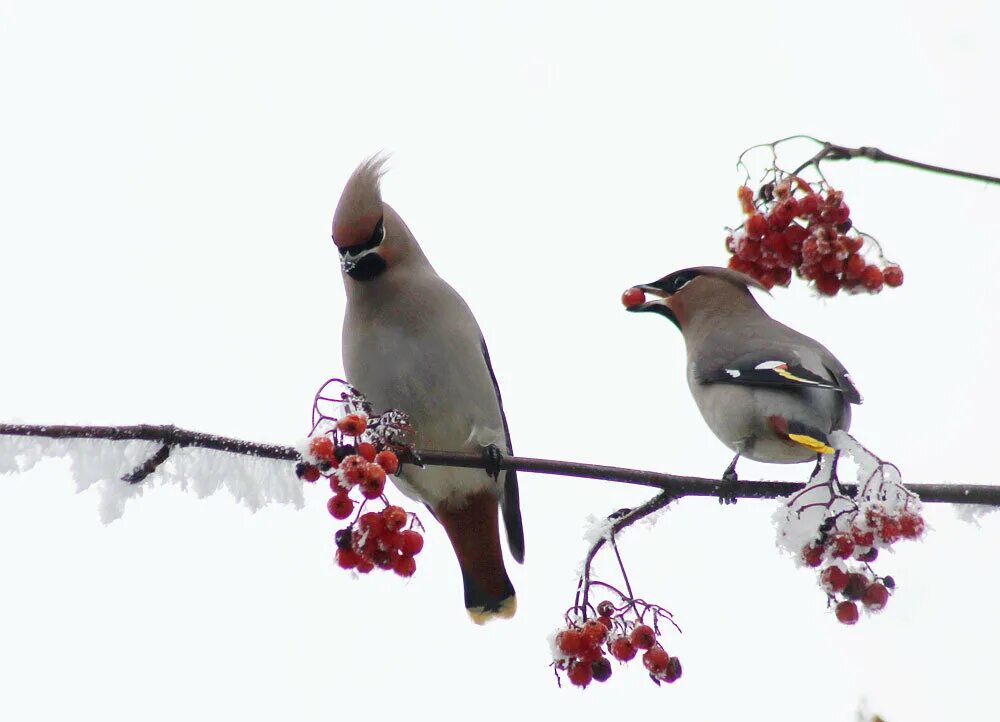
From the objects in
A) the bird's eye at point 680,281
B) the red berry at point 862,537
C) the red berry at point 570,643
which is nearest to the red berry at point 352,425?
the red berry at point 570,643

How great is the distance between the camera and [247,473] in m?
1.98

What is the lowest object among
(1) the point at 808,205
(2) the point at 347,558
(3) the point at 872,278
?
(2) the point at 347,558

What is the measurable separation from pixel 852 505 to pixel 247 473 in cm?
100

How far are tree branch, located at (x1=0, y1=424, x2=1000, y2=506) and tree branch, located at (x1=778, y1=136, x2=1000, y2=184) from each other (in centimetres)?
46

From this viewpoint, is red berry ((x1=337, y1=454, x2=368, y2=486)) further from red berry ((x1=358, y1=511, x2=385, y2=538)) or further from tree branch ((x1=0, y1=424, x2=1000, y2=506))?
red berry ((x1=358, y1=511, x2=385, y2=538))

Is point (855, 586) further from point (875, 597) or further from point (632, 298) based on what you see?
point (632, 298)

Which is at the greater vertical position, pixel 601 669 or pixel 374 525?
pixel 374 525

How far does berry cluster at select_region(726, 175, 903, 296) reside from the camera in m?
2.58

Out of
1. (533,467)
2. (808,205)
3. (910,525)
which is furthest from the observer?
(808,205)

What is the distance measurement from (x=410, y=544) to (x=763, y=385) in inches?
43.0

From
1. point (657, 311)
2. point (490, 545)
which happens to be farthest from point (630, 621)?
point (657, 311)

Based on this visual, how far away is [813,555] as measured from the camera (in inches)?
77.5

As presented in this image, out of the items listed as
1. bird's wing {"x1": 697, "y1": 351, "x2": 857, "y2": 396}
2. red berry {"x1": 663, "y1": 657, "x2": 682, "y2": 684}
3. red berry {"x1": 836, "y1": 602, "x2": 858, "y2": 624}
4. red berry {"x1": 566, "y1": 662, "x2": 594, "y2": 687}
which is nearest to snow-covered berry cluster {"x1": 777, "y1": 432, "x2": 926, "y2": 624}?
red berry {"x1": 836, "y1": 602, "x2": 858, "y2": 624}

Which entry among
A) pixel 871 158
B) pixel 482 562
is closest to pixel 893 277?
pixel 871 158
